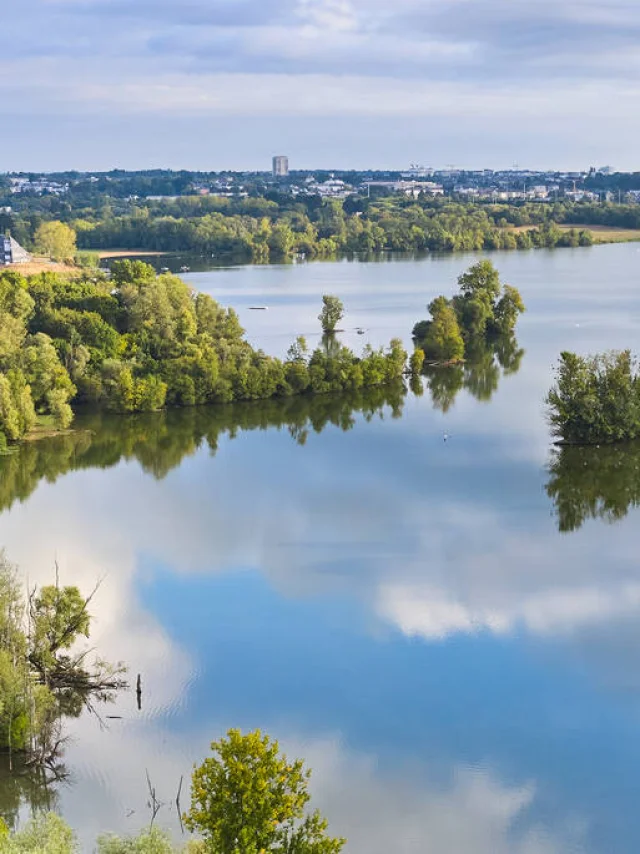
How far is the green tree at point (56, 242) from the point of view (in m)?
47.1

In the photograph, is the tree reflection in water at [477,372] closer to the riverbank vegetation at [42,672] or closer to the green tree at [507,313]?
the green tree at [507,313]

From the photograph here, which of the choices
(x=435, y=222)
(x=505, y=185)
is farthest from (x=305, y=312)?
(x=505, y=185)

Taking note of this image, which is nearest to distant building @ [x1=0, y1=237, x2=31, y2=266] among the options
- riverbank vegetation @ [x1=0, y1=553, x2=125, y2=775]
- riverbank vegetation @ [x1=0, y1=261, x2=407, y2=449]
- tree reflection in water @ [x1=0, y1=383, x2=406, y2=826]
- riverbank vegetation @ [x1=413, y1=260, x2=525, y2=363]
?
riverbank vegetation @ [x1=0, y1=261, x2=407, y2=449]

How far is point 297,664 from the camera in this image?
42.4 feet

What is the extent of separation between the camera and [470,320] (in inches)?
1292

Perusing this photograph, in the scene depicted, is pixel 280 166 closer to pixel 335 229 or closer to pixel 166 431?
pixel 335 229

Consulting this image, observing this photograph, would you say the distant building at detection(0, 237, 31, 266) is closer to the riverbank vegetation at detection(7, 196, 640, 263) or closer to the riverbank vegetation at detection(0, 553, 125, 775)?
the riverbank vegetation at detection(7, 196, 640, 263)

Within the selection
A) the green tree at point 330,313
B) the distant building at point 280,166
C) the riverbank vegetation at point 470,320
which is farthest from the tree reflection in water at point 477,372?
the distant building at point 280,166

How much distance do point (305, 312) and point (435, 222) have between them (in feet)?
96.6

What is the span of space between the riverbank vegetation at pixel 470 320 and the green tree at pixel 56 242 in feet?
65.1

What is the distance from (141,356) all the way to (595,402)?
33.6 feet

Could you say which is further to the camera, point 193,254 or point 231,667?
point 193,254

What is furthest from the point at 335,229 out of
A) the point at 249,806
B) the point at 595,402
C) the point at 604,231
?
the point at 249,806

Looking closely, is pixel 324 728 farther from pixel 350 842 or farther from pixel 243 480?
pixel 243 480
